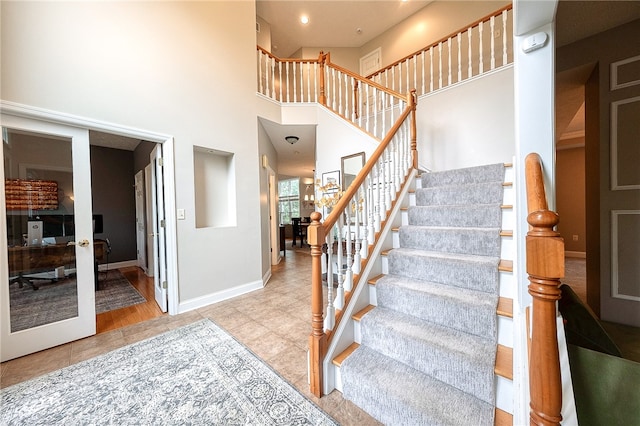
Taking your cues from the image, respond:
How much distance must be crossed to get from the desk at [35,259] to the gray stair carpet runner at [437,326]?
2685mm

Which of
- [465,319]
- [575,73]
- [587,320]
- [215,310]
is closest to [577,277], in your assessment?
[575,73]

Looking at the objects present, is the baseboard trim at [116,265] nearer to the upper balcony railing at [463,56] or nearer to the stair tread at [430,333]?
the stair tread at [430,333]

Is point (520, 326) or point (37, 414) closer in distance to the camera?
point (520, 326)

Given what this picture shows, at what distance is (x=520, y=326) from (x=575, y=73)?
3.31m

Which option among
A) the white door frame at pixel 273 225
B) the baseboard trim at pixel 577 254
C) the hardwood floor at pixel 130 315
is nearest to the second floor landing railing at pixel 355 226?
the hardwood floor at pixel 130 315

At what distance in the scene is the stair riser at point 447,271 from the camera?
1492mm

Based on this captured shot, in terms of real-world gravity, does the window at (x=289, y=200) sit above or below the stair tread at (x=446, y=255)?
above

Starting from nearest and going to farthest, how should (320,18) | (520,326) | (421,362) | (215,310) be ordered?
(520,326), (421,362), (215,310), (320,18)

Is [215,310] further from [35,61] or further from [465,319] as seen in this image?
[35,61]

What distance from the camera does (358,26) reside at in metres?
5.24

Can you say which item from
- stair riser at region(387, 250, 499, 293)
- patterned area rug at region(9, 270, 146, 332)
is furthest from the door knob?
stair riser at region(387, 250, 499, 293)

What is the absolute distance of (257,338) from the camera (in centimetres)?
206

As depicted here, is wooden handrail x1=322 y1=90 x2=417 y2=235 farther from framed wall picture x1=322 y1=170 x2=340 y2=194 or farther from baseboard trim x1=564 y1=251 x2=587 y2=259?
baseboard trim x1=564 y1=251 x2=587 y2=259

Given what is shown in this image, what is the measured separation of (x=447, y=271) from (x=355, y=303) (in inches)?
27.3
